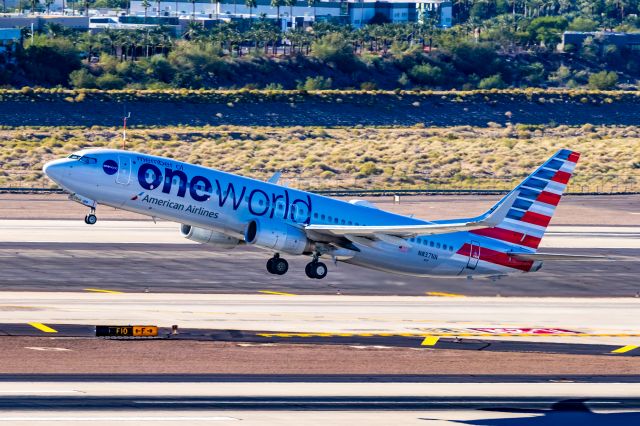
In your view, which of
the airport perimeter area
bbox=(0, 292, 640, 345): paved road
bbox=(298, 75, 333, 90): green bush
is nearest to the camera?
the airport perimeter area

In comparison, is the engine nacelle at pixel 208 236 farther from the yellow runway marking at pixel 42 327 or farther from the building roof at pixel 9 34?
the building roof at pixel 9 34

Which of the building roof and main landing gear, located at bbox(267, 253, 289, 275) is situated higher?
the building roof

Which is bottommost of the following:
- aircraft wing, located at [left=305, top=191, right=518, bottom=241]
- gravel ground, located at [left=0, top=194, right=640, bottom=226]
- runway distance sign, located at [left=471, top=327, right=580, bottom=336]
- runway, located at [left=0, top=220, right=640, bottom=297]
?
gravel ground, located at [left=0, top=194, right=640, bottom=226]

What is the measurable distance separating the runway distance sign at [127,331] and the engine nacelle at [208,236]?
922cm

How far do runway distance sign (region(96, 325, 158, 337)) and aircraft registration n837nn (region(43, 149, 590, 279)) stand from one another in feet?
25.6

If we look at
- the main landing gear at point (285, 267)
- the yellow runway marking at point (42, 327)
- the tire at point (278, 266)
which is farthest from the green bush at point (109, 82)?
the yellow runway marking at point (42, 327)

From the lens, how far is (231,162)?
128m

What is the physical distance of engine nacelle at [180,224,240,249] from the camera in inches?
2359

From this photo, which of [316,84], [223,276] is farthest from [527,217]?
[316,84]

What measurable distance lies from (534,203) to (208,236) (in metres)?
17.0

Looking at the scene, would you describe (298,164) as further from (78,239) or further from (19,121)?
(78,239)

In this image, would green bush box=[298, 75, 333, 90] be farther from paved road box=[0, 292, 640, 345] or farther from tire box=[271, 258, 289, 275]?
tire box=[271, 258, 289, 275]

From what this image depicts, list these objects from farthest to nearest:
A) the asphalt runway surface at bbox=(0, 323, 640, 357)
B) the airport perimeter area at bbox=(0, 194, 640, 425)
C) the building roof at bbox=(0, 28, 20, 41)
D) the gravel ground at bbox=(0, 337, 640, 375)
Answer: the building roof at bbox=(0, 28, 20, 41) → the asphalt runway surface at bbox=(0, 323, 640, 357) → the gravel ground at bbox=(0, 337, 640, 375) → the airport perimeter area at bbox=(0, 194, 640, 425)

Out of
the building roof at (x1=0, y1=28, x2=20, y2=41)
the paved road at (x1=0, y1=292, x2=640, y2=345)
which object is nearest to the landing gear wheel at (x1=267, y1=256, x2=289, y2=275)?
the paved road at (x1=0, y1=292, x2=640, y2=345)
